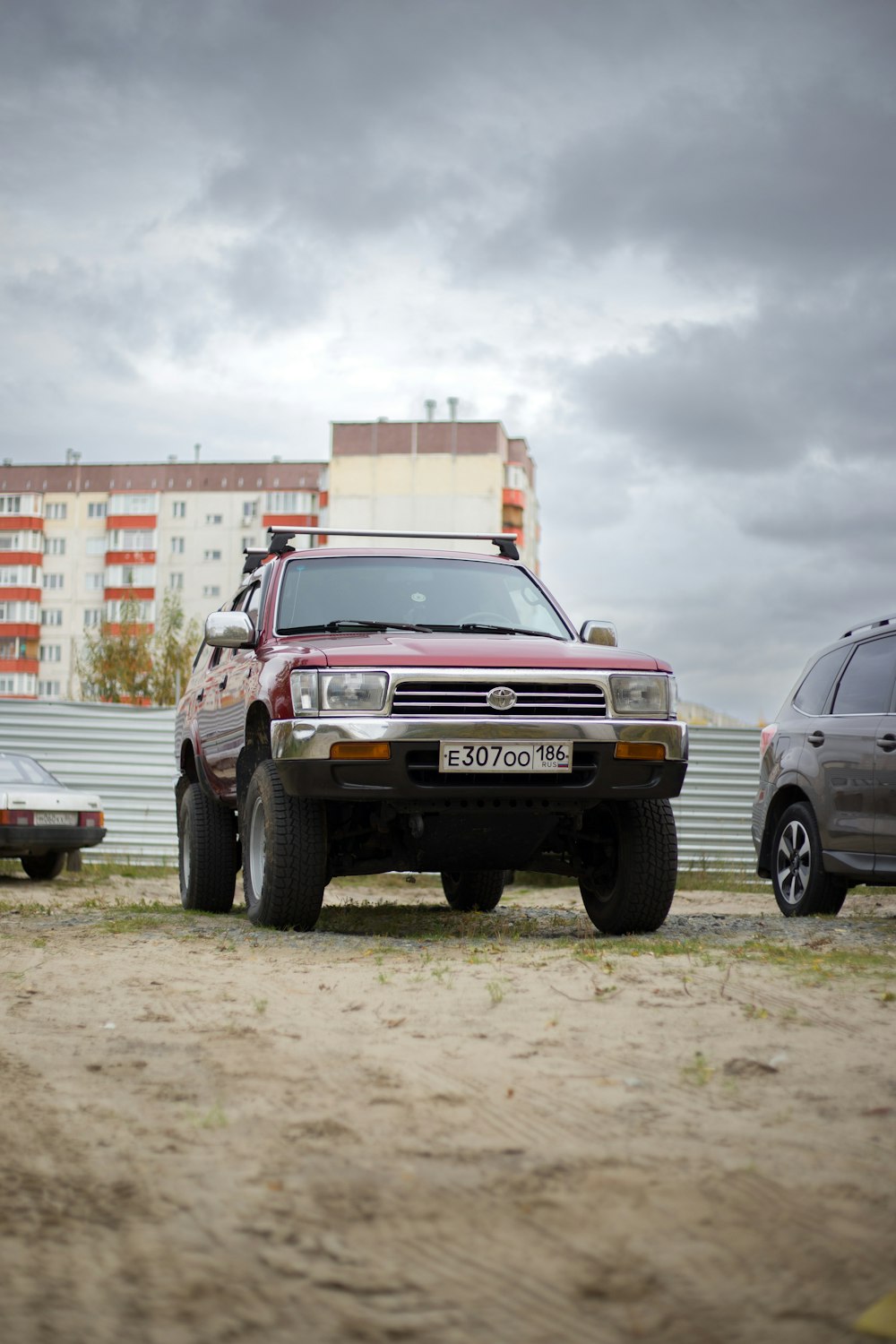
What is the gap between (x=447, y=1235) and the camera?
2.80m

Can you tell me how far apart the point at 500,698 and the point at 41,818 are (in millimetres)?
8933

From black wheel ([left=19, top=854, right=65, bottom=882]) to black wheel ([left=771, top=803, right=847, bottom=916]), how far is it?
28.3 feet

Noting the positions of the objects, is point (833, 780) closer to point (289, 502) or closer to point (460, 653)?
point (460, 653)

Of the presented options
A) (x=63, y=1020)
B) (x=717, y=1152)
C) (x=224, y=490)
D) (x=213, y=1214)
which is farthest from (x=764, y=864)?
(x=224, y=490)

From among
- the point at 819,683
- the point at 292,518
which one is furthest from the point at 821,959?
the point at 292,518

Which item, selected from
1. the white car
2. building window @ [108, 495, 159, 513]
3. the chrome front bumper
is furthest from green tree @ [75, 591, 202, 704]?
the chrome front bumper

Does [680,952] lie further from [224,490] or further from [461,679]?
[224,490]

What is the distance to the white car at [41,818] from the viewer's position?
14.5 m

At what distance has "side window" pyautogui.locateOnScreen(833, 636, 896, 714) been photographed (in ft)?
28.3

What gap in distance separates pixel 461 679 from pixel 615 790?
90 centimetres

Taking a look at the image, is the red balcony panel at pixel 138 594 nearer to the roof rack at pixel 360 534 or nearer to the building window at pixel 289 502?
the building window at pixel 289 502

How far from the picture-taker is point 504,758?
6820 mm

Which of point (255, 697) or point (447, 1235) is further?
point (255, 697)

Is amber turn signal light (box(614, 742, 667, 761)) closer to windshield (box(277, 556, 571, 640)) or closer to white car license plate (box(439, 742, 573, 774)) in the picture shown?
white car license plate (box(439, 742, 573, 774))
